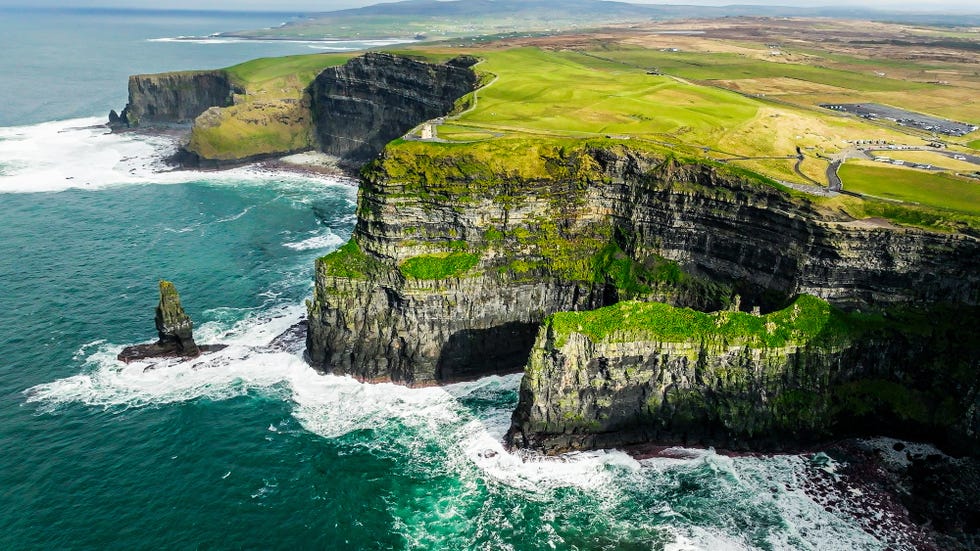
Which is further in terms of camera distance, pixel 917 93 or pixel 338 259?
pixel 917 93

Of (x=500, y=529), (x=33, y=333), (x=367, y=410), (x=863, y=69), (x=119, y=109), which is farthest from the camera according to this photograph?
(x=119, y=109)

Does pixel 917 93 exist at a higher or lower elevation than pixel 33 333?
higher

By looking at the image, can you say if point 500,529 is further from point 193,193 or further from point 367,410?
point 193,193

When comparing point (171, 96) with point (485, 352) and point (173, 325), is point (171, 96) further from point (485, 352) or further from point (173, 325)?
point (485, 352)

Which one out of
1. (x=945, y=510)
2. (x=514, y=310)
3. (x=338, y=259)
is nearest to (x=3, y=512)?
(x=338, y=259)

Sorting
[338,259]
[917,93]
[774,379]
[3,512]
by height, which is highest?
[917,93]
